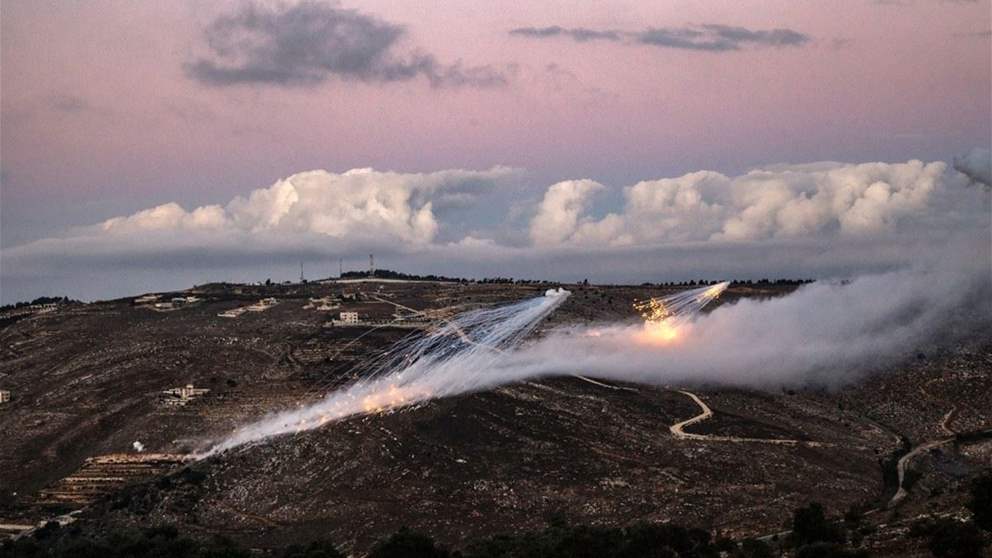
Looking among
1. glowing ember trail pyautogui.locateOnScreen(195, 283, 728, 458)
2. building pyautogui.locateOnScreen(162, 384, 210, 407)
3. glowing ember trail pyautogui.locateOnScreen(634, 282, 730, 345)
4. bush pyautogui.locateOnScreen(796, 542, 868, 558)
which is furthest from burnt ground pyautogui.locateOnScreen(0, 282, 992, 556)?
glowing ember trail pyautogui.locateOnScreen(634, 282, 730, 345)

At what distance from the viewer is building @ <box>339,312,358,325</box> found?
578 feet

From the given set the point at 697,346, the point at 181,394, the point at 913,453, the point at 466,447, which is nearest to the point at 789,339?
the point at 697,346

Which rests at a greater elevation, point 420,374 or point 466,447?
point 420,374

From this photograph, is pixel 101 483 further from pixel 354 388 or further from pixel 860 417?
pixel 860 417

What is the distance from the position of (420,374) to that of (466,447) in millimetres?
25866

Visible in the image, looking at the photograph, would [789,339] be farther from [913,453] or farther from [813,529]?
[813,529]

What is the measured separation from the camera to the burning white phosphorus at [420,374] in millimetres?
132000

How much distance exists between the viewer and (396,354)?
155 meters

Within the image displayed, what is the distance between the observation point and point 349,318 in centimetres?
17775

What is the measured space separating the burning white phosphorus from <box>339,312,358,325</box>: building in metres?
14.4

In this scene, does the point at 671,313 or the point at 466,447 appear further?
the point at 671,313

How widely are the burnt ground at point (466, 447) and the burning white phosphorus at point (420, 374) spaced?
333 centimetres

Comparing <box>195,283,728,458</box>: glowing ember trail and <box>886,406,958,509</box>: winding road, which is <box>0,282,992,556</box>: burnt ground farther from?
<box>195,283,728,458</box>: glowing ember trail

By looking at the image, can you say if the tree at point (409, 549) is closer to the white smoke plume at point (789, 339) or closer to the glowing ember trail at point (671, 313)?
the white smoke plume at point (789, 339)
